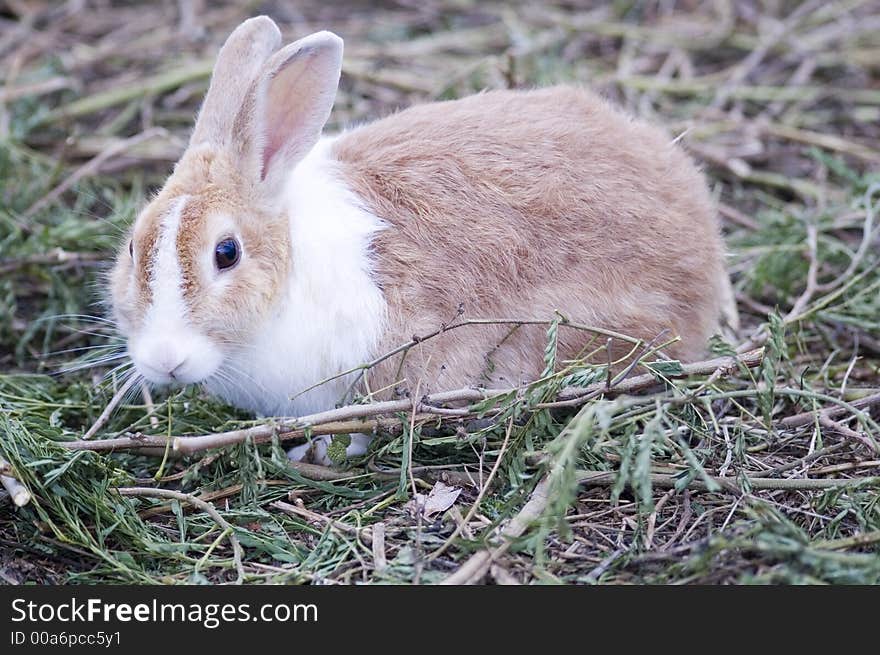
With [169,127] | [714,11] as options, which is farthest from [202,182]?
[714,11]

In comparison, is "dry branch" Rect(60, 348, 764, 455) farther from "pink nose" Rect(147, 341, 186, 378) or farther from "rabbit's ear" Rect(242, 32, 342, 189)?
"rabbit's ear" Rect(242, 32, 342, 189)

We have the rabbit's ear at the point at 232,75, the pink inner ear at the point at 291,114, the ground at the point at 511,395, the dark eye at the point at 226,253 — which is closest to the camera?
the ground at the point at 511,395

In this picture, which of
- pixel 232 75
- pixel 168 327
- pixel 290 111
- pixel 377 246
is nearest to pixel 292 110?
pixel 290 111

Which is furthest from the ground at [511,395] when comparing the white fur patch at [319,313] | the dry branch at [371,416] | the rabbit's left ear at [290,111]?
the rabbit's left ear at [290,111]

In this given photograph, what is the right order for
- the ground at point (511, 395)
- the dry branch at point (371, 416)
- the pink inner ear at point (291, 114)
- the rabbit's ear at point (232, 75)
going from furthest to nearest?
1. the rabbit's ear at point (232, 75)
2. the pink inner ear at point (291, 114)
3. the dry branch at point (371, 416)
4. the ground at point (511, 395)

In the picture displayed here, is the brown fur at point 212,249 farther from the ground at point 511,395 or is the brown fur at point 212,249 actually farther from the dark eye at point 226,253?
the ground at point 511,395

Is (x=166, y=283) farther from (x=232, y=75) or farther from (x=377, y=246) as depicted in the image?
(x=232, y=75)
